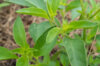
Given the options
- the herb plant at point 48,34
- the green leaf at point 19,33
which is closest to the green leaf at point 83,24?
the herb plant at point 48,34

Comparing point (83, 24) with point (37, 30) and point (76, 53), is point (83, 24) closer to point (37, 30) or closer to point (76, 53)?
point (76, 53)

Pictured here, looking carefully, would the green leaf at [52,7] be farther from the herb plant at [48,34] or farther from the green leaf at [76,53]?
the green leaf at [76,53]

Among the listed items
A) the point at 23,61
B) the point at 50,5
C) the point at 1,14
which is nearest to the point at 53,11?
the point at 50,5

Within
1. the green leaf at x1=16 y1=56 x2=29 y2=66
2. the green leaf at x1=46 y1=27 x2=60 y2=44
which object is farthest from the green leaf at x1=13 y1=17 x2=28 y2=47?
the green leaf at x1=46 y1=27 x2=60 y2=44

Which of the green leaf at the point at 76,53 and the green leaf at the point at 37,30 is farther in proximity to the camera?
the green leaf at the point at 37,30

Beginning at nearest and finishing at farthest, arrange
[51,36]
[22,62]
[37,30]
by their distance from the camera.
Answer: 1. [51,36]
2. [22,62]
3. [37,30]

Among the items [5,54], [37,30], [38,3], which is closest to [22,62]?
[5,54]

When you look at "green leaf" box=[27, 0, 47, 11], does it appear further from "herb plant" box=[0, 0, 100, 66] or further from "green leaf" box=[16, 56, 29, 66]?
"green leaf" box=[16, 56, 29, 66]

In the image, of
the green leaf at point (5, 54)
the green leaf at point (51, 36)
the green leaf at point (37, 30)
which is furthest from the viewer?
the green leaf at point (37, 30)

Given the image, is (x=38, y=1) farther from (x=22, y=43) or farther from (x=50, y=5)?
(x=22, y=43)
